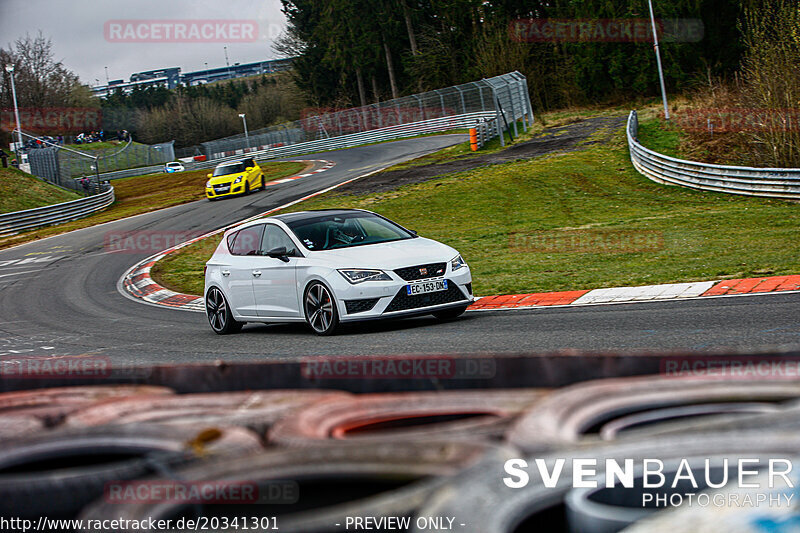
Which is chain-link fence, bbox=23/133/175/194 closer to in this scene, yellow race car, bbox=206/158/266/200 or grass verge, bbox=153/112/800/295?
yellow race car, bbox=206/158/266/200

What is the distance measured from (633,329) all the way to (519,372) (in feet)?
19.0

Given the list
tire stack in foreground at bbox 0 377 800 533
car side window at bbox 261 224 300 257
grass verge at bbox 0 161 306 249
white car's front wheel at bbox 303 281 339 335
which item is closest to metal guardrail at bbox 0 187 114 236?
grass verge at bbox 0 161 306 249

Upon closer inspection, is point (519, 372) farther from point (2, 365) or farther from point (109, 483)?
point (2, 365)

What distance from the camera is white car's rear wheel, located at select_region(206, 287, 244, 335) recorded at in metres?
12.1

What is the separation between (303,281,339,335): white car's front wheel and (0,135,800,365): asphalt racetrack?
192mm

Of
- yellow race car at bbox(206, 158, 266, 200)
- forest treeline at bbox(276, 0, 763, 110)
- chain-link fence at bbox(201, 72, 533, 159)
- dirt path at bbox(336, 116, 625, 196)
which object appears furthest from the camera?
forest treeline at bbox(276, 0, 763, 110)

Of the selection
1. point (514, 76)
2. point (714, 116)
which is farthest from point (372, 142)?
point (714, 116)

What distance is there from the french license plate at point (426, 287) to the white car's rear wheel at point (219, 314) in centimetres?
324

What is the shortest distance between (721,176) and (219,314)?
56.1ft

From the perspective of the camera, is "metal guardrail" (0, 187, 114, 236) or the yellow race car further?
the yellow race car

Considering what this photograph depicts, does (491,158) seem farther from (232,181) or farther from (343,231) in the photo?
(343,231)

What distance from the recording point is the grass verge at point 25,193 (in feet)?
136

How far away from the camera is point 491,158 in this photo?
118 feet

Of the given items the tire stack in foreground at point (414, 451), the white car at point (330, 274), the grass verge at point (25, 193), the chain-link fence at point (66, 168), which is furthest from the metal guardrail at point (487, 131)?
the tire stack in foreground at point (414, 451)
